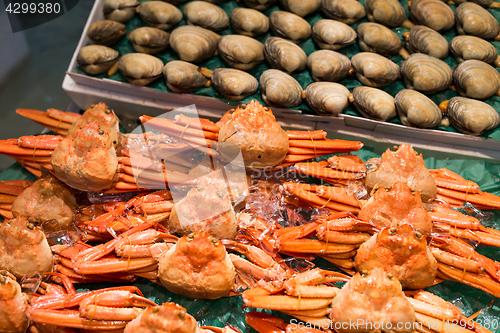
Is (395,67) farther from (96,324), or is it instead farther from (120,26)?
(96,324)

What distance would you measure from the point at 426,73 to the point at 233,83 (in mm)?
1329

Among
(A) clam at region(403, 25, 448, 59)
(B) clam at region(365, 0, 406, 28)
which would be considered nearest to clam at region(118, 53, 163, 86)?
(B) clam at region(365, 0, 406, 28)

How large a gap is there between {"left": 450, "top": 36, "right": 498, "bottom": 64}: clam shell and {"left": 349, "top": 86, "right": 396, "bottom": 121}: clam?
27.2 inches

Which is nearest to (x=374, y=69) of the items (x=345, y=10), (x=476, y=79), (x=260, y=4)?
(x=345, y=10)

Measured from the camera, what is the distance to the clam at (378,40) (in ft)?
8.48

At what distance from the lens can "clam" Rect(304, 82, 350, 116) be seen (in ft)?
7.64

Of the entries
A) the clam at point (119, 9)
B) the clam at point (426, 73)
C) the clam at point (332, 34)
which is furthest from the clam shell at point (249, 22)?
the clam at point (426, 73)

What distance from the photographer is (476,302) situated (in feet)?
5.94

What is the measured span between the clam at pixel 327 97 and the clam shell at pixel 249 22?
0.63 meters

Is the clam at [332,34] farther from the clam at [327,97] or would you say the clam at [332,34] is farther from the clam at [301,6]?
the clam at [327,97]

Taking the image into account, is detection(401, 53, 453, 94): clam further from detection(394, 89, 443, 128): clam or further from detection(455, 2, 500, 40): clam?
detection(455, 2, 500, 40): clam

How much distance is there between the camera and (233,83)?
7.77ft

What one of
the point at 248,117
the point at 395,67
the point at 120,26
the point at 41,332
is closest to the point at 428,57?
the point at 395,67

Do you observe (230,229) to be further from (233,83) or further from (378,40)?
(378,40)
